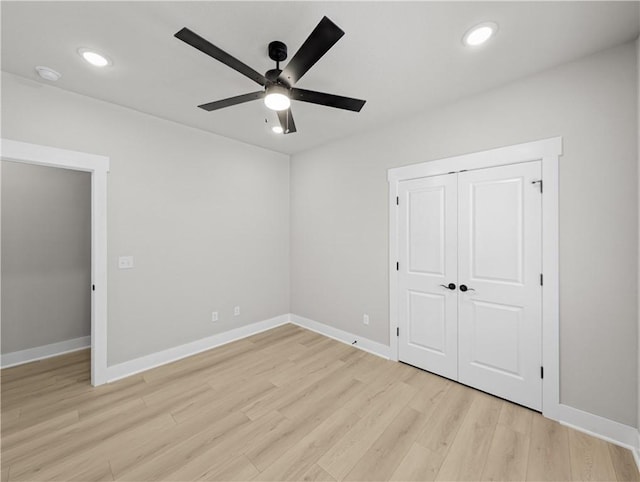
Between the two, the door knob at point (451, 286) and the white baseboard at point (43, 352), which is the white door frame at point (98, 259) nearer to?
the white baseboard at point (43, 352)

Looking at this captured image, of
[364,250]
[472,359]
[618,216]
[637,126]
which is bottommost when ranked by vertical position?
[472,359]

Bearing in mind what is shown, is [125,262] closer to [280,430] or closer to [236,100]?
[236,100]

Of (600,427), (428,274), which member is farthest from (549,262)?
(600,427)

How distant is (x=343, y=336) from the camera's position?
3752 millimetres

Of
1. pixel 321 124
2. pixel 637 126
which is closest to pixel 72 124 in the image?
pixel 321 124

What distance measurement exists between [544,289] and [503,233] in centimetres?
55

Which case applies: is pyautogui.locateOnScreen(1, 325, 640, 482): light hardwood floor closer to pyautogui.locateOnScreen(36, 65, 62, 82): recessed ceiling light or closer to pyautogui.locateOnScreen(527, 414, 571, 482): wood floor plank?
pyautogui.locateOnScreen(527, 414, 571, 482): wood floor plank

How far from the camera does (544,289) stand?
2.24 m

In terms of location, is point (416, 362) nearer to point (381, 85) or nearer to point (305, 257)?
point (305, 257)

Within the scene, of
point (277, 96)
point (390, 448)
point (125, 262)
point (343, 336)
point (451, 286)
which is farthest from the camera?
point (343, 336)

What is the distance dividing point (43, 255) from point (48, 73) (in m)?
2.30

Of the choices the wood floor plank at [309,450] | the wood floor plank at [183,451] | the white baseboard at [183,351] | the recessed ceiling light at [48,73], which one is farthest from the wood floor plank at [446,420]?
the recessed ceiling light at [48,73]

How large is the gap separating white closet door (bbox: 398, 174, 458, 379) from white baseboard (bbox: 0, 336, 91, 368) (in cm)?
413

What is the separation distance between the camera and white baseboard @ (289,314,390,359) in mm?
3349
